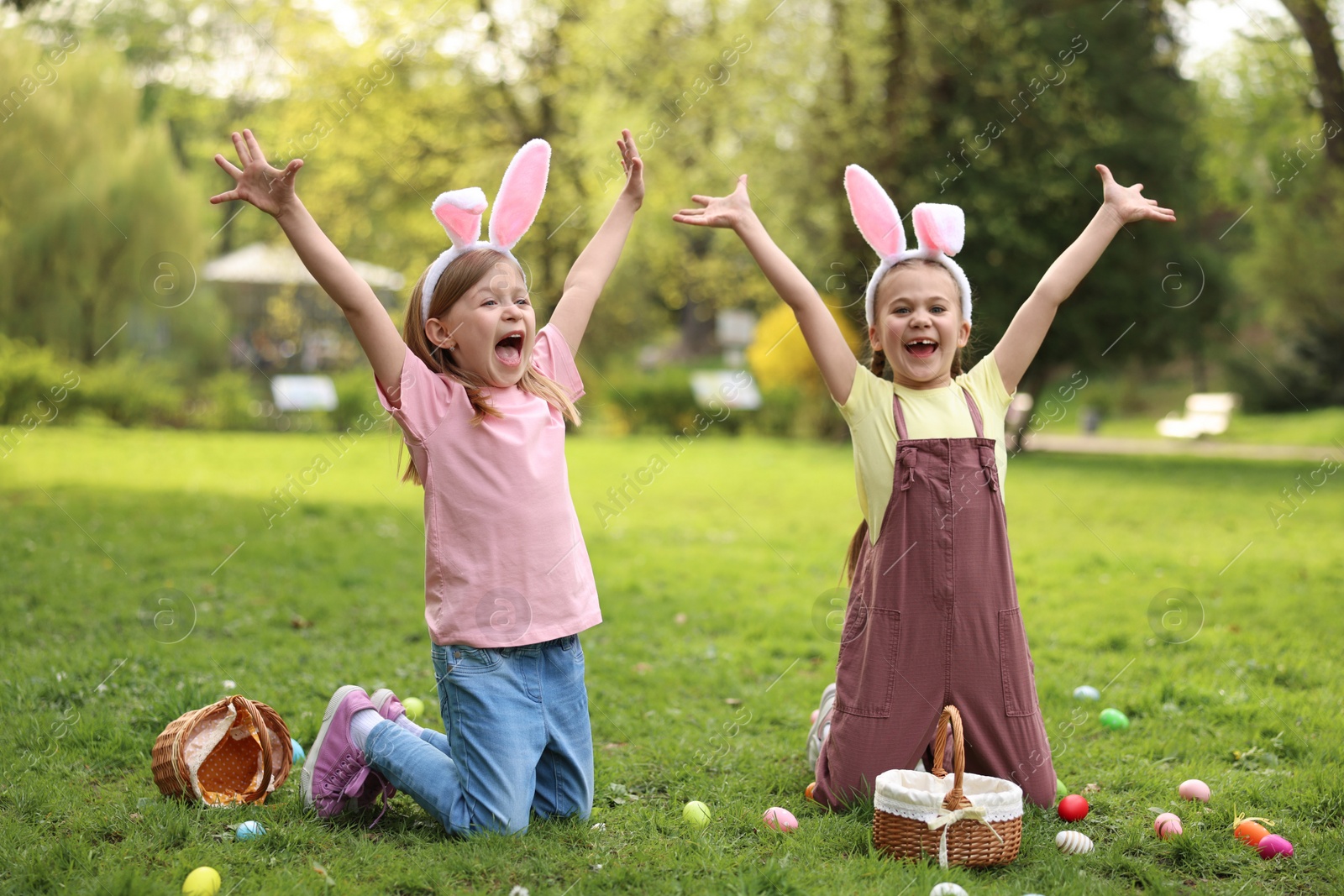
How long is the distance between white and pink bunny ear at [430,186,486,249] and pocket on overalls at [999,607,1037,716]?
6.83 feet

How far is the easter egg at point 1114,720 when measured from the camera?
15.1 ft

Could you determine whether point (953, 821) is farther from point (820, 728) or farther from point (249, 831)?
point (249, 831)

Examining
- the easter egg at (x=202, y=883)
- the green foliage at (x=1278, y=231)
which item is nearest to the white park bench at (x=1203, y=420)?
the green foliage at (x=1278, y=231)

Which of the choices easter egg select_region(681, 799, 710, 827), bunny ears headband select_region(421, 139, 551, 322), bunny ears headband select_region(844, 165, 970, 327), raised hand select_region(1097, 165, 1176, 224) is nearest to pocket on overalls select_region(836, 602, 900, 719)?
easter egg select_region(681, 799, 710, 827)

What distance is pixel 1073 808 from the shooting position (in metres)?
3.57

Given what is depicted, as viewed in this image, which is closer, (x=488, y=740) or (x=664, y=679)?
(x=488, y=740)

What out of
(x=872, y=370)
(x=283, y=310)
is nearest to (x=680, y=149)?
(x=283, y=310)

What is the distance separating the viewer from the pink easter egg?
351 centimetres

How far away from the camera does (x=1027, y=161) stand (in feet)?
54.7

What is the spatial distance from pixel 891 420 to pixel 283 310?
18749 millimetres

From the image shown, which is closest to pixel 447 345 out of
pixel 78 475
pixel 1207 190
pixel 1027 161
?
pixel 78 475

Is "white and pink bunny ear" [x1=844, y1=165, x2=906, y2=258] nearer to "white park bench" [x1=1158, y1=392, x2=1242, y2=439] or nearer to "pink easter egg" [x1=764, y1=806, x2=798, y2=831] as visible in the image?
"pink easter egg" [x1=764, y1=806, x2=798, y2=831]

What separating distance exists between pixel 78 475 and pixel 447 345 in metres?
10.0

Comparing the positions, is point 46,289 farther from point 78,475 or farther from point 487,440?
point 487,440
